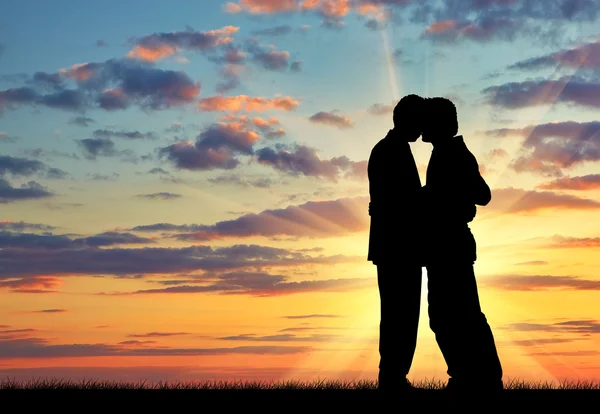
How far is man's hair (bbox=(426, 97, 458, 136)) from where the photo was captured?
435 inches

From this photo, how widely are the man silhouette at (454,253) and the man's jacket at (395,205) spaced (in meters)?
0.20

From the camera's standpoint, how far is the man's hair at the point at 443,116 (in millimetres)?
11055

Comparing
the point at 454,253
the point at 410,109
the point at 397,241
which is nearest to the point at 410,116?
the point at 410,109

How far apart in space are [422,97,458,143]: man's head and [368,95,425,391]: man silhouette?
27 cm

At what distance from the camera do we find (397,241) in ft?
36.8

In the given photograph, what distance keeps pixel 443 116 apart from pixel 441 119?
0.15 feet

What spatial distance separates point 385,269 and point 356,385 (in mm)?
3137
